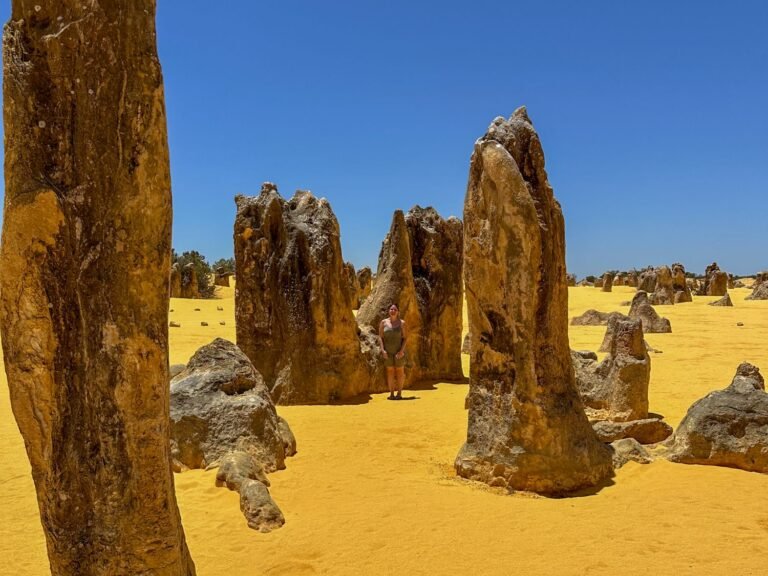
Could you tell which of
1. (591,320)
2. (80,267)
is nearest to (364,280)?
Result: (591,320)

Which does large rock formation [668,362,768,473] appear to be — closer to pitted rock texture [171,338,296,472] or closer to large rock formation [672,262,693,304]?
pitted rock texture [171,338,296,472]

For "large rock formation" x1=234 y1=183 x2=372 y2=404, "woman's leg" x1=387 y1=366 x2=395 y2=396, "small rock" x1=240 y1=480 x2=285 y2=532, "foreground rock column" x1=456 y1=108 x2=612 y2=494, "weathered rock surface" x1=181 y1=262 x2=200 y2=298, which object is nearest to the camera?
"small rock" x1=240 y1=480 x2=285 y2=532

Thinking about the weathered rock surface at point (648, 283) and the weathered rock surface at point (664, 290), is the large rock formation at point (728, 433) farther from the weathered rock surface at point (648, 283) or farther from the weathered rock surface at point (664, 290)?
the weathered rock surface at point (648, 283)

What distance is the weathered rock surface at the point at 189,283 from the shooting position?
32531 mm

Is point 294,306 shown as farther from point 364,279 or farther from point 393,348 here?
point 364,279

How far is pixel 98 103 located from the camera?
101 inches

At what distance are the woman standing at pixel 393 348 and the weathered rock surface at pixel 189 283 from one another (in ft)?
79.8

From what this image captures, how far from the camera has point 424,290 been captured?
12055 mm

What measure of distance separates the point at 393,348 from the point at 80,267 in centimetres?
796

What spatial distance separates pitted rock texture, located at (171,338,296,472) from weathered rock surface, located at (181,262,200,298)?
2691 centimetres

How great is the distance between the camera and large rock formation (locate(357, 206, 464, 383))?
11547 millimetres

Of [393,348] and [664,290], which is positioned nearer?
[393,348]

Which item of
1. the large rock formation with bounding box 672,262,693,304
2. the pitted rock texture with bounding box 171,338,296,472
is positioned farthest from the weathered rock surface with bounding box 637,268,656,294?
the pitted rock texture with bounding box 171,338,296,472

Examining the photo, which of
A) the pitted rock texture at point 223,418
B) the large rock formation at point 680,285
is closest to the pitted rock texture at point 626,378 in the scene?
the pitted rock texture at point 223,418
